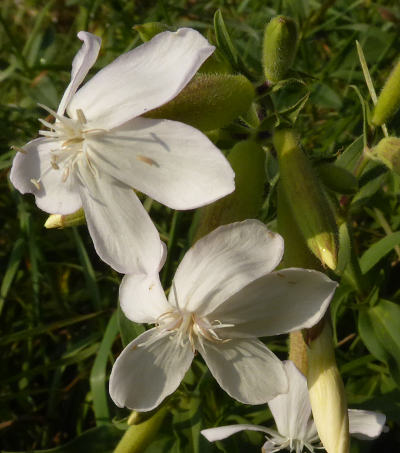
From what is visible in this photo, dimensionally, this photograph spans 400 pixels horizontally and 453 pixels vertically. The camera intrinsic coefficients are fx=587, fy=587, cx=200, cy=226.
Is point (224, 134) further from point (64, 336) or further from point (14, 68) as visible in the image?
point (14, 68)

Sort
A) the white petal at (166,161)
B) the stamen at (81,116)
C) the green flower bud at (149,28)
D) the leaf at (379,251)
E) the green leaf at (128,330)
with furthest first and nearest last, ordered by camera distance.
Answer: the leaf at (379,251) → the green leaf at (128,330) → the green flower bud at (149,28) → the stamen at (81,116) → the white petal at (166,161)

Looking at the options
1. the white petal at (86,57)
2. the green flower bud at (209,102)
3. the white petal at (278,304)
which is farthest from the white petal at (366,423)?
the white petal at (86,57)

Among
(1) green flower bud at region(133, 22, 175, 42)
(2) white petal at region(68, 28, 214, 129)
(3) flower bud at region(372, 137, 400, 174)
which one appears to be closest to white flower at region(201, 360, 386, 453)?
(3) flower bud at region(372, 137, 400, 174)

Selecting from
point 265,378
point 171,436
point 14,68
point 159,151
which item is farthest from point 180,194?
point 14,68

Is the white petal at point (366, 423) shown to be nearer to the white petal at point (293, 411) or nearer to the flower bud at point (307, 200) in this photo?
the white petal at point (293, 411)

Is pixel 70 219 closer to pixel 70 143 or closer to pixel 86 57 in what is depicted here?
pixel 70 143

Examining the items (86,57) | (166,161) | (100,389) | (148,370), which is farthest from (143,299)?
(100,389)
